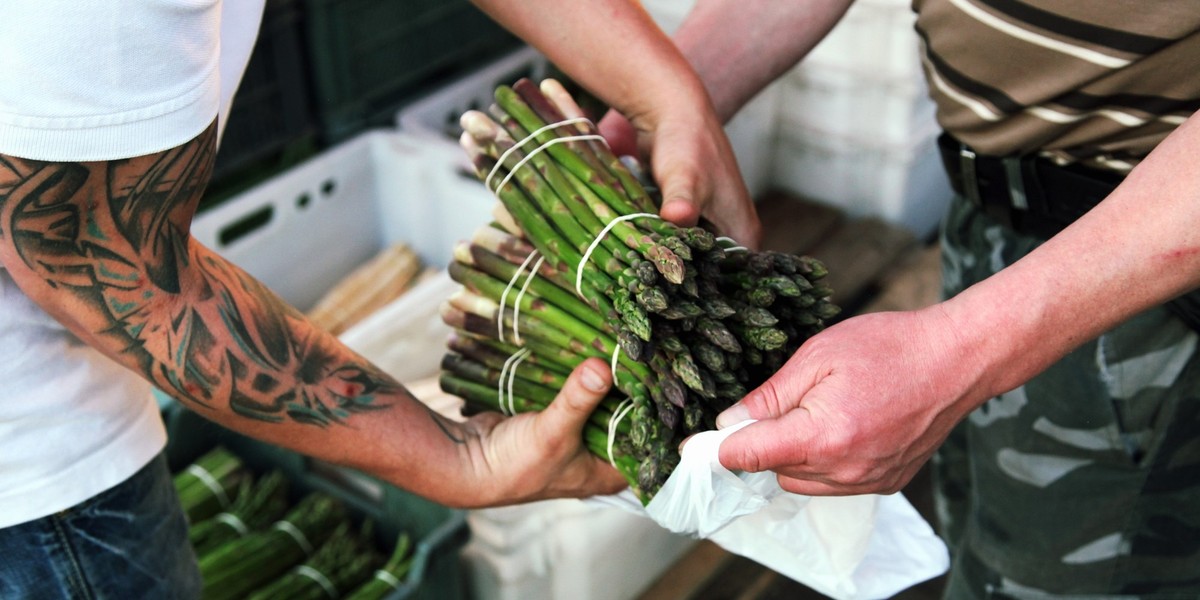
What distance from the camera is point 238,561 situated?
257 cm

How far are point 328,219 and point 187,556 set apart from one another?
6.03 ft

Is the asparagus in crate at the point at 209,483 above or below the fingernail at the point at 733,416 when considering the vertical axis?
below

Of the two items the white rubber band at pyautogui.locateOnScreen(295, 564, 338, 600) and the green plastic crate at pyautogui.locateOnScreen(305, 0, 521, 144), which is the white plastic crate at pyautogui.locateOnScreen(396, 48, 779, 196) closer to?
the green plastic crate at pyautogui.locateOnScreen(305, 0, 521, 144)

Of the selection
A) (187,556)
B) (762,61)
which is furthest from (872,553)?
(187,556)

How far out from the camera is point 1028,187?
1.75 metres

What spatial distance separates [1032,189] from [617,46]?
717 mm

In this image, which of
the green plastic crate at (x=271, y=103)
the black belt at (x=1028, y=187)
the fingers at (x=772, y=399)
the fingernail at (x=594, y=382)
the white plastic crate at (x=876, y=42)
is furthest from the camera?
the white plastic crate at (x=876, y=42)

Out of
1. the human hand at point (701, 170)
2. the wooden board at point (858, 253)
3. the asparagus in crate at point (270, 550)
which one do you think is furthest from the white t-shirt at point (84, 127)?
the wooden board at point (858, 253)

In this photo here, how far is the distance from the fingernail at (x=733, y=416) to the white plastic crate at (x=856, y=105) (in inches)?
108

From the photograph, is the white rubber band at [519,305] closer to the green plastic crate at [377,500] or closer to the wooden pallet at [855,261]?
the green plastic crate at [377,500]

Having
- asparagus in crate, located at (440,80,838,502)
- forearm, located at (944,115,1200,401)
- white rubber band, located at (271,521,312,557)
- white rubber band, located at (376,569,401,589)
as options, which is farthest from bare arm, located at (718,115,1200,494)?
white rubber band, located at (271,521,312,557)

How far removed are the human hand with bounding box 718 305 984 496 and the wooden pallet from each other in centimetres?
188

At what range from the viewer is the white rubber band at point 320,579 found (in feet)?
8.49

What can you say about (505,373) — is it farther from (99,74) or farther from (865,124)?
(865,124)
